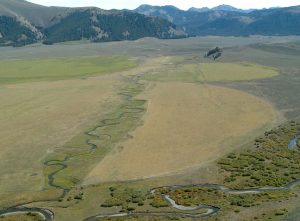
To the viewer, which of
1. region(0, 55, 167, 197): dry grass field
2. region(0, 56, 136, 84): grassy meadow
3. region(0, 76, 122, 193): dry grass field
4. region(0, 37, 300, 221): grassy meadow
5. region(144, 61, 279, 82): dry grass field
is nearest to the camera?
region(0, 37, 300, 221): grassy meadow

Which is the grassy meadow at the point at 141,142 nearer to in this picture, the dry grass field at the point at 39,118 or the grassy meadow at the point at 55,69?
the dry grass field at the point at 39,118

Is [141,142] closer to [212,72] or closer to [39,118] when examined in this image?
[39,118]

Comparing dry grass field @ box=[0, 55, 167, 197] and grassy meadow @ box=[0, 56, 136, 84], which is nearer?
dry grass field @ box=[0, 55, 167, 197]

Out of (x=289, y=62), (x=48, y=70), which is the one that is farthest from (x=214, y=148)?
(x=289, y=62)

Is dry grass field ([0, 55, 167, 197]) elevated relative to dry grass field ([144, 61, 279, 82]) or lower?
lower

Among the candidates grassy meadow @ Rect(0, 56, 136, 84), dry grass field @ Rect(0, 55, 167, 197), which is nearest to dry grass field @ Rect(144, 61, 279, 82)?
dry grass field @ Rect(0, 55, 167, 197)

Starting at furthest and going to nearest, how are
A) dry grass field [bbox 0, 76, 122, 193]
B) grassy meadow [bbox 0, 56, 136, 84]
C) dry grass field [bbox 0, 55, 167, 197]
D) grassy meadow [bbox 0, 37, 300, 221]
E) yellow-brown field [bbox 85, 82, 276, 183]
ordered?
grassy meadow [bbox 0, 56, 136, 84]
yellow-brown field [bbox 85, 82, 276, 183]
dry grass field [bbox 0, 76, 122, 193]
dry grass field [bbox 0, 55, 167, 197]
grassy meadow [bbox 0, 37, 300, 221]

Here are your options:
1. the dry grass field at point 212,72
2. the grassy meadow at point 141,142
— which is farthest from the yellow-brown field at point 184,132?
the dry grass field at point 212,72

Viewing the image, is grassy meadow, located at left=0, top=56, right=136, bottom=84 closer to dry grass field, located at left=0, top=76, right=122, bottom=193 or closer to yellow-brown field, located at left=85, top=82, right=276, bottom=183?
dry grass field, located at left=0, top=76, right=122, bottom=193

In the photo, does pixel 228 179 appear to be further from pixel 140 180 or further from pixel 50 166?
pixel 50 166

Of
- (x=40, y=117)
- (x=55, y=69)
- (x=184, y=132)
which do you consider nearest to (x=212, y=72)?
(x=55, y=69)
